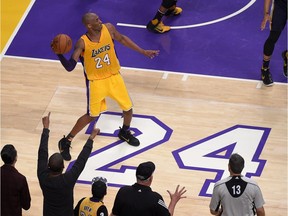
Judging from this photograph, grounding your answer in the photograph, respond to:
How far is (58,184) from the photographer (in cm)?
816

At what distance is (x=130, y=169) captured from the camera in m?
10.6

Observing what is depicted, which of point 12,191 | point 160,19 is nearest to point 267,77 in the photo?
point 160,19

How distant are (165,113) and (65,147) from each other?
1.65m

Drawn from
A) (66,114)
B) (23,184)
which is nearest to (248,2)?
(66,114)

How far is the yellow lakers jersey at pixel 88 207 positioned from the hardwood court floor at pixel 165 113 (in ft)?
5.88

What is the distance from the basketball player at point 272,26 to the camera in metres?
11.7

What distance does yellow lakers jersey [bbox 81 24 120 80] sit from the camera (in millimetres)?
10359

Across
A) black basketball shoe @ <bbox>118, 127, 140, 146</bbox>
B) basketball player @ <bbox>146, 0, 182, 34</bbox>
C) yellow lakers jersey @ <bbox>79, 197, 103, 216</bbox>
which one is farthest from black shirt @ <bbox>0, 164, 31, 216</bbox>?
basketball player @ <bbox>146, 0, 182, 34</bbox>

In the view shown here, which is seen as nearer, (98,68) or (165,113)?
(98,68)

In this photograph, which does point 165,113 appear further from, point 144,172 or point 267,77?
point 144,172

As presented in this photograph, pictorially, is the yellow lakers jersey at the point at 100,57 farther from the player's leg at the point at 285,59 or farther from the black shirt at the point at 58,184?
the player's leg at the point at 285,59

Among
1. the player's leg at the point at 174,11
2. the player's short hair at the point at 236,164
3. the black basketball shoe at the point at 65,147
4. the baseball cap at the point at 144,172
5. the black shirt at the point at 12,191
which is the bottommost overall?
the black basketball shoe at the point at 65,147

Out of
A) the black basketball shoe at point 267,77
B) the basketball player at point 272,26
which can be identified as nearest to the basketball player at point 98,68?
the basketball player at point 272,26

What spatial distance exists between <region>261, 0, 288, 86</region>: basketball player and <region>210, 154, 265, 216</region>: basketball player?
161 inches
